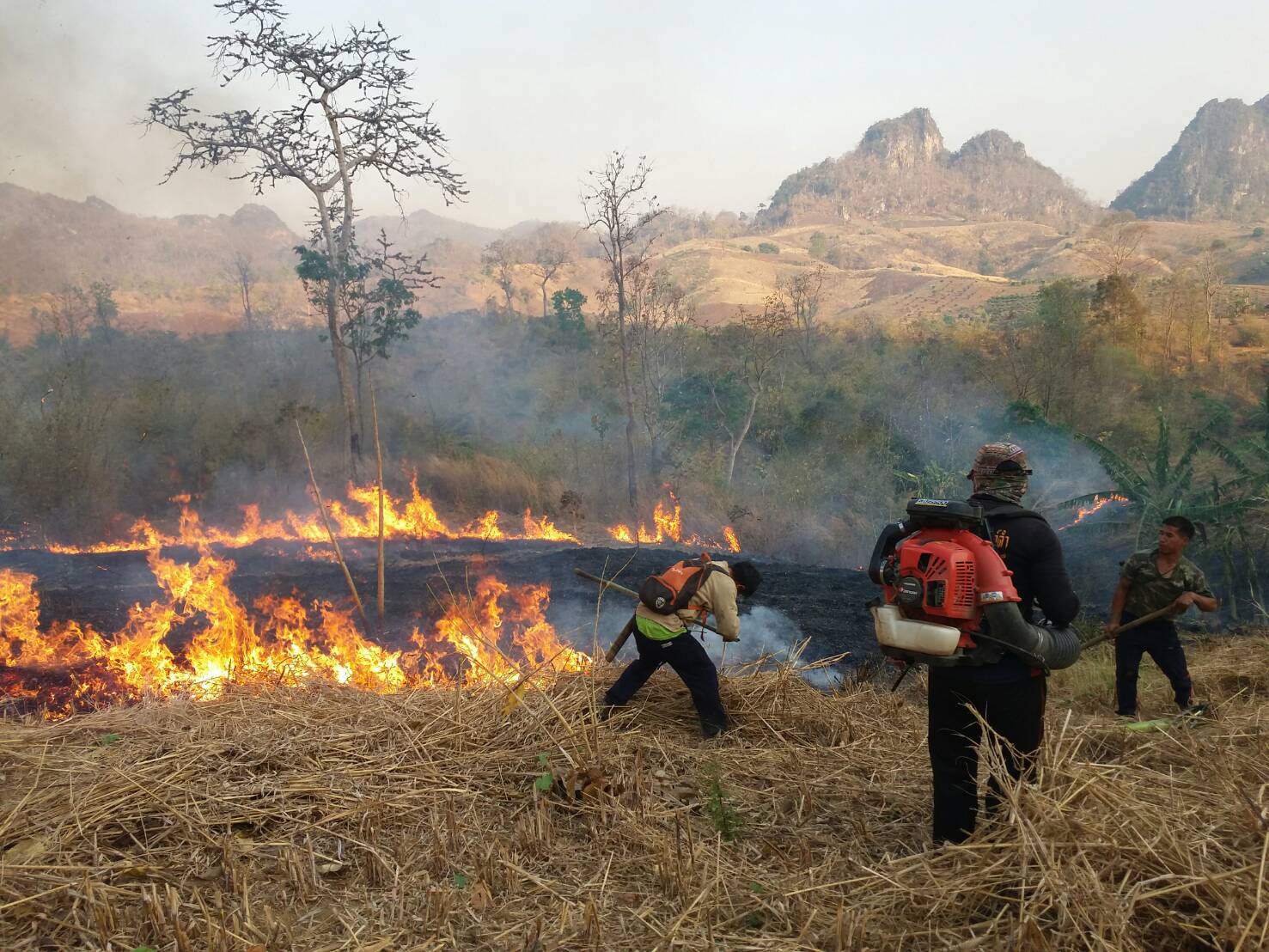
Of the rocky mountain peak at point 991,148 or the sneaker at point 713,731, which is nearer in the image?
the sneaker at point 713,731

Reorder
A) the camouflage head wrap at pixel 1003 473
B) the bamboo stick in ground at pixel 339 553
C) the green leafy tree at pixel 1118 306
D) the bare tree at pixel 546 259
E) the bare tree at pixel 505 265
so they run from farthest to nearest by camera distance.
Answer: the bare tree at pixel 546 259 < the bare tree at pixel 505 265 < the green leafy tree at pixel 1118 306 < the bamboo stick in ground at pixel 339 553 < the camouflage head wrap at pixel 1003 473

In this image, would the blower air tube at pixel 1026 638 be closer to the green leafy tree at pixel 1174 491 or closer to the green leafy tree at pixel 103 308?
the green leafy tree at pixel 1174 491

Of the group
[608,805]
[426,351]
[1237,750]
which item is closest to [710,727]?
[608,805]

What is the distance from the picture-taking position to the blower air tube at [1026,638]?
2766 millimetres

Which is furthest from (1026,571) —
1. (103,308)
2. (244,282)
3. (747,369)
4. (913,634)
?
(244,282)

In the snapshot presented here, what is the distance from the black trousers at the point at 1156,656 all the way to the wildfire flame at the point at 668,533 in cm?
1128

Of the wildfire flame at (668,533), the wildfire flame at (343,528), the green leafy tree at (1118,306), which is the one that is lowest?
the wildfire flame at (668,533)

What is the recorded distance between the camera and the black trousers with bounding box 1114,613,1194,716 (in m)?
5.25

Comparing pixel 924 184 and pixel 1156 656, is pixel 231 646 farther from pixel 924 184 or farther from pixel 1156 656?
pixel 924 184

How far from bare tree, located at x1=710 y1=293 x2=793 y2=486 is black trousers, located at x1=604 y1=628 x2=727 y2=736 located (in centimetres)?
1564

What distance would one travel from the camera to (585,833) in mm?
3461

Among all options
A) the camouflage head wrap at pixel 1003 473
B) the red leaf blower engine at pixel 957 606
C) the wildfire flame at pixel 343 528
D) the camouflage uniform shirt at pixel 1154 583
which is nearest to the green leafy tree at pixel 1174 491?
the camouflage uniform shirt at pixel 1154 583

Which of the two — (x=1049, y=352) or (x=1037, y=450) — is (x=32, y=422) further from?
(x=1049, y=352)

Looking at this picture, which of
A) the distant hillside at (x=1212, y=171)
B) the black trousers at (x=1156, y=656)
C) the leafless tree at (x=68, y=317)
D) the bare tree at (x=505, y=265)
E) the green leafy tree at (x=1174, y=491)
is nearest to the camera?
the black trousers at (x=1156, y=656)
